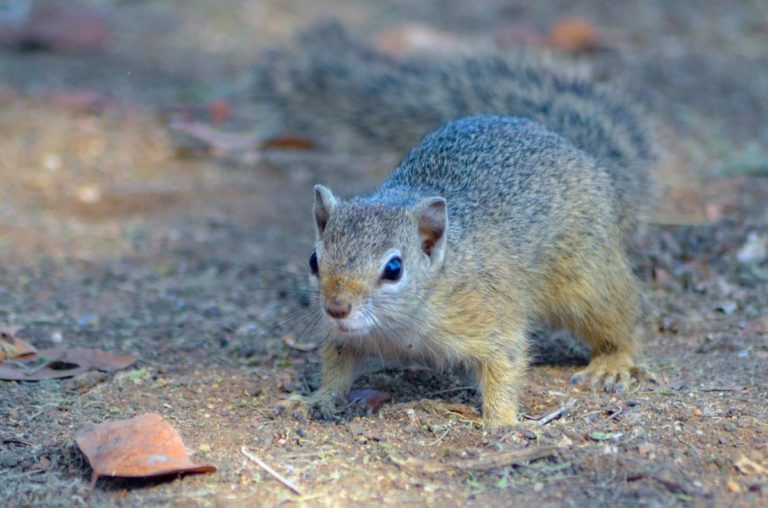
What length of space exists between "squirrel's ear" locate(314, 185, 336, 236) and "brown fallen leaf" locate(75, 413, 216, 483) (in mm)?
→ 1074

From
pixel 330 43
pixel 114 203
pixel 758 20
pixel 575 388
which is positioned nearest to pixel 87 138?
pixel 114 203

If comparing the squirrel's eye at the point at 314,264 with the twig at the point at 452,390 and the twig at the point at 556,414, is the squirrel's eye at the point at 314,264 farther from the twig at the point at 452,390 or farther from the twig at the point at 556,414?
the twig at the point at 556,414

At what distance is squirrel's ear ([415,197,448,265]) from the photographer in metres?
4.48

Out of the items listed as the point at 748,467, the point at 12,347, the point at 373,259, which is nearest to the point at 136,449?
the point at 373,259

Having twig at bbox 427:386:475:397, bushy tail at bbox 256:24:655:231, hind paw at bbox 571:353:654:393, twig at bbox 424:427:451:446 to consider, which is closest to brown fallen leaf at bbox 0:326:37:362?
twig at bbox 427:386:475:397

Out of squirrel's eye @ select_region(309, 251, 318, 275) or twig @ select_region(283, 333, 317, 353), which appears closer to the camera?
squirrel's eye @ select_region(309, 251, 318, 275)

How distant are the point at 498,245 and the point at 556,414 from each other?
83 cm

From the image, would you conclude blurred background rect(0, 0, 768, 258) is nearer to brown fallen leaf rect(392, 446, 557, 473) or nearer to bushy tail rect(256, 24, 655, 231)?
bushy tail rect(256, 24, 655, 231)

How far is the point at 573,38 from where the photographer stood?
9.97 metres

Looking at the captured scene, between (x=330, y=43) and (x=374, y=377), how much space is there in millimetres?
3870

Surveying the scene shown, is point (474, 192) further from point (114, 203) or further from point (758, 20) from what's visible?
point (758, 20)

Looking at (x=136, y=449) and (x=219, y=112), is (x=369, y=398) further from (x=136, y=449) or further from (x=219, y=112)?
(x=219, y=112)

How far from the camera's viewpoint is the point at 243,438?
4270 millimetres

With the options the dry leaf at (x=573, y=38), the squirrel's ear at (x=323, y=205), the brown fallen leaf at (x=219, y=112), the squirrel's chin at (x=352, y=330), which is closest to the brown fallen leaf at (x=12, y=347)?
the squirrel's ear at (x=323, y=205)
